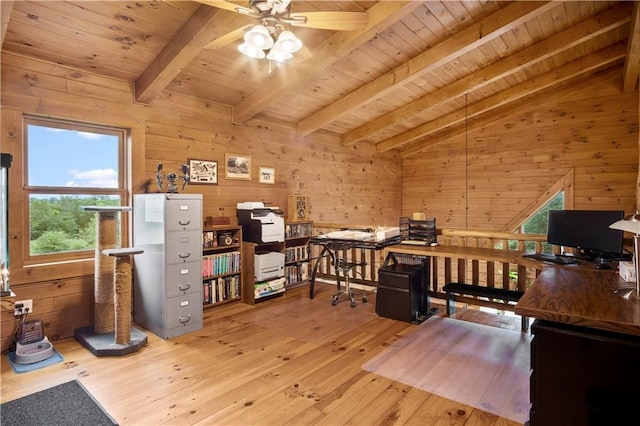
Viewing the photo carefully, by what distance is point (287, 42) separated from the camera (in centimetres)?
230

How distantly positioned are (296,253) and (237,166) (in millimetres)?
1439

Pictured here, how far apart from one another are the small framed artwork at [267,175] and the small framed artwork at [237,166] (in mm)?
222

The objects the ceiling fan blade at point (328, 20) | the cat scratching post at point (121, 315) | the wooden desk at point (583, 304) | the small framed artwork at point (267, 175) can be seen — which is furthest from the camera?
the small framed artwork at point (267, 175)

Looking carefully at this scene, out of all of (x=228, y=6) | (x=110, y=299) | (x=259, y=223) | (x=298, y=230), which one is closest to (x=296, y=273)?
(x=298, y=230)

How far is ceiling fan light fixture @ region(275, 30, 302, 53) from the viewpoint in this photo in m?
2.27

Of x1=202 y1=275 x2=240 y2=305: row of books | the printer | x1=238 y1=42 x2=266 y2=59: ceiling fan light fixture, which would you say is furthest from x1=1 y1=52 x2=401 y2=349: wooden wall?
x1=238 y1=42 x2=266 y2=59: ceiling fan light fixture

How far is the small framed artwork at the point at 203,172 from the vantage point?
13.8ft

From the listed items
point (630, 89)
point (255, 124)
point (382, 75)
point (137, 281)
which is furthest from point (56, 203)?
point (630, 89)

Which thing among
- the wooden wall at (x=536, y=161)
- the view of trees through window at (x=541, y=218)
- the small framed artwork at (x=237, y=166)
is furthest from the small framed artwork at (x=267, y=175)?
the view of trees through window at (x=541, y=218)

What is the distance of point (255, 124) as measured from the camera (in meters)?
4.95

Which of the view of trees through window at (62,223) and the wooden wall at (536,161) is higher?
the wooden wall at (536,161)

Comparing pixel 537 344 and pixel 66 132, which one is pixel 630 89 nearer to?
pixel 537 344

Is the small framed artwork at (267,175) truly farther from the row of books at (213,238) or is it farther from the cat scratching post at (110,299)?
the cat scratching post at (110,299)

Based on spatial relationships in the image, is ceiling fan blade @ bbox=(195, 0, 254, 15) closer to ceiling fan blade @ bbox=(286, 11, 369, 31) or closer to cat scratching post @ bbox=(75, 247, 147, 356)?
ceiling fan blade @ bbox=(286, 11, 369, 31)
